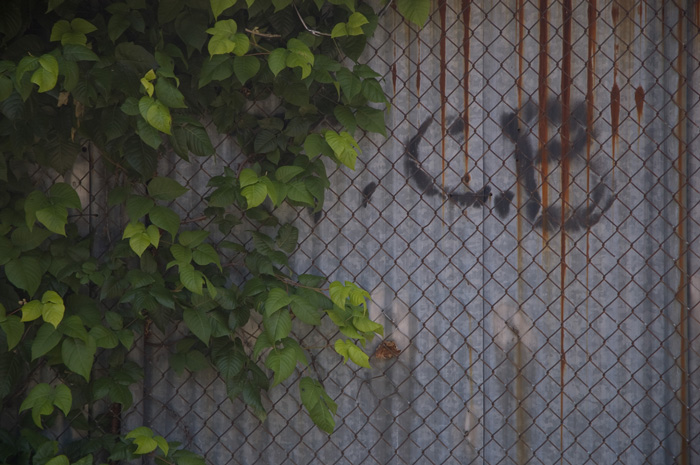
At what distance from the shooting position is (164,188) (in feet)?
7.11

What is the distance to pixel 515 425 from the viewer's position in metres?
2.42

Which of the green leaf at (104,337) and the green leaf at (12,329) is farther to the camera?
the green leaf at (104,337)

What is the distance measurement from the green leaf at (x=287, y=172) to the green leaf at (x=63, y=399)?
941 mm

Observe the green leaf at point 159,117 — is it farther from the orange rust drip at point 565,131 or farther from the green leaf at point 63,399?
the orange rust drip at point 565,131

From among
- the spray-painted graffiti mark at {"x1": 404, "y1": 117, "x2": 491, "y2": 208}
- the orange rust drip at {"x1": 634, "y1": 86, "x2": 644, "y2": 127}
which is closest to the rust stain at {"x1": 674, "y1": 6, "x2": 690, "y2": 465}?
the orange rust drip at {"x1": 634, "y1": 86, "x2": 644, "y2": 127}

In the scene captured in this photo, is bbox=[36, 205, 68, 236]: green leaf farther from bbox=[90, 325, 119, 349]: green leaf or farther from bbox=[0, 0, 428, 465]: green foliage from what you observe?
bbox=[90, 325, 119, 349]: green leaf

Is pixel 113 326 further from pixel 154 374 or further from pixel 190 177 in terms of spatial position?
pixel 190 177

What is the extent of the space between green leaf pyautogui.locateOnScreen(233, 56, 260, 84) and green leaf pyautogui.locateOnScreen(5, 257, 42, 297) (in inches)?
34.8

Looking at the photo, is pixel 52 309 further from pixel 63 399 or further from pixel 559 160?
pixel 559 160

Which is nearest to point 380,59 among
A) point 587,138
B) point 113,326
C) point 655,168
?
point 587,138

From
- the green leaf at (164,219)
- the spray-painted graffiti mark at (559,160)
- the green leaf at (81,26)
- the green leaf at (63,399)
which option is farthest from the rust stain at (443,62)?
the green leaf at (63,399)

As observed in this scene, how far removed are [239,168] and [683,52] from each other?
1.62 meters

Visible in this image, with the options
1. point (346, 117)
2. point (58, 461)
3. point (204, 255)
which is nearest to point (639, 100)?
point (346, 117)

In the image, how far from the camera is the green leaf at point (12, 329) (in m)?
1.97
